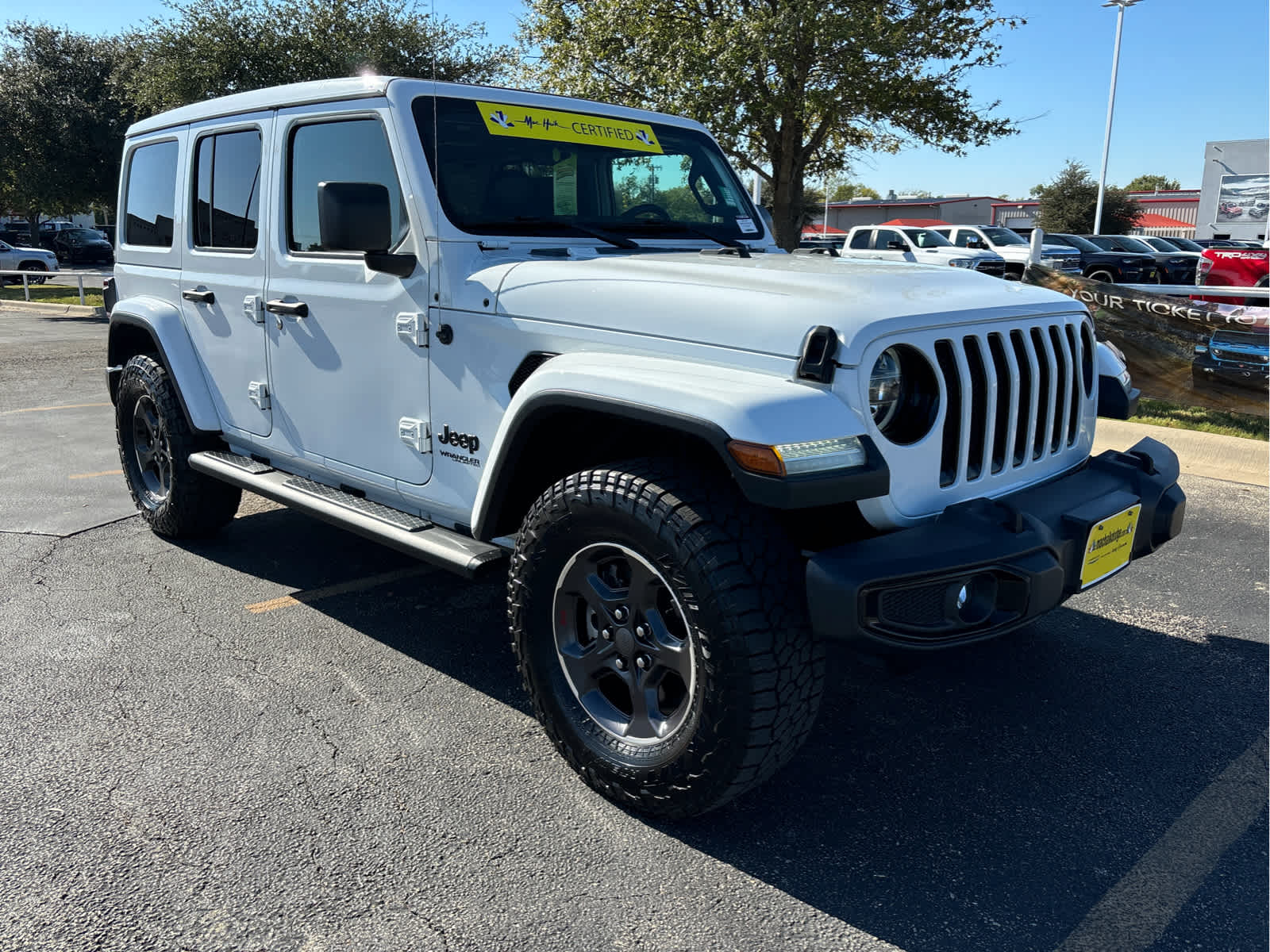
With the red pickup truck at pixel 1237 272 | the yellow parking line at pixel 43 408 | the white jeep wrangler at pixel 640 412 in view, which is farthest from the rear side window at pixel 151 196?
the red pickup truck at pixel 1237 272

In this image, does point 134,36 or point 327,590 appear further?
point 134,36

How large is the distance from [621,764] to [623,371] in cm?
107

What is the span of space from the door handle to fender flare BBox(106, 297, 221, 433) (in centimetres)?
79

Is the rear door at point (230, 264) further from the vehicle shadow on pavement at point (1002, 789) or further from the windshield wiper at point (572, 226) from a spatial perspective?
the vehicle shadow on pavement at point (1002, 789)

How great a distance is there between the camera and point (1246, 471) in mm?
6684

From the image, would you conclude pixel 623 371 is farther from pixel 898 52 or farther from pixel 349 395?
pixel 898 52

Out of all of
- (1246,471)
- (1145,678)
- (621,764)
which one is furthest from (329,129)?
(1246,471)

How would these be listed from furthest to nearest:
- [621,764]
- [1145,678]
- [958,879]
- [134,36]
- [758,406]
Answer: [134,36] < [1145,678] < [621,764] < [958,879] < [758,406]

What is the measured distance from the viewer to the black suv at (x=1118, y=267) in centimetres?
2369

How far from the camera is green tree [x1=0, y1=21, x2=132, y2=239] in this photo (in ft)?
89.6

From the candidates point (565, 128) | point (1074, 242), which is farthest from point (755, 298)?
point (1074, 242)

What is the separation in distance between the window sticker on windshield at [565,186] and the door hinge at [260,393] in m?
1.47

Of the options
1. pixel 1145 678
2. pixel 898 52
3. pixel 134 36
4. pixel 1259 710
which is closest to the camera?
pixel 1259 710

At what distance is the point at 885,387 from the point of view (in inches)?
103
